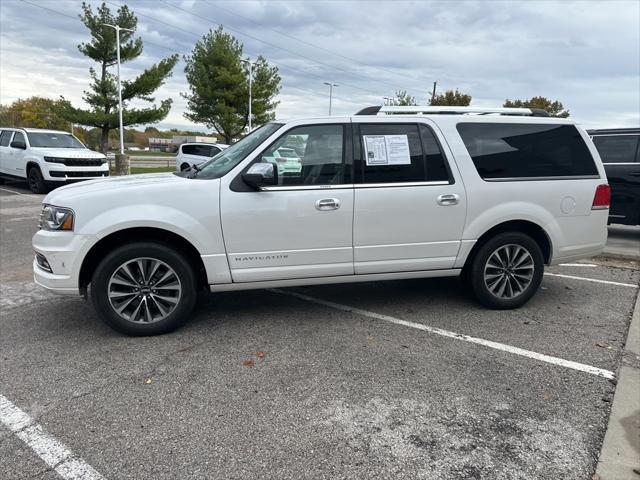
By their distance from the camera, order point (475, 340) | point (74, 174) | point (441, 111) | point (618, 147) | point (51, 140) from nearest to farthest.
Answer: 1. point (475, 340)
2. point (441, 111)
3. point (618, 147)
4. point (74, 174)
5. point (51, 140)

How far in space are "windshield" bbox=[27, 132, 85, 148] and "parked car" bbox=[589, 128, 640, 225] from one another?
46.3ft

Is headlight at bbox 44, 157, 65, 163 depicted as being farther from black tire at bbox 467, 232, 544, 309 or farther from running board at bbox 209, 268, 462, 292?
black tire at bbox 467, 232, 544, 309

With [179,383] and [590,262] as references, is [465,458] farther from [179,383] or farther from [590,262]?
[590,262]

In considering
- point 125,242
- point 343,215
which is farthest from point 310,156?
point 125,242

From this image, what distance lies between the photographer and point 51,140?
46.8 ft

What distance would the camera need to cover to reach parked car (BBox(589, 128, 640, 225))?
851 cm

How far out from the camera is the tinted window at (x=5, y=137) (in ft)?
47.6

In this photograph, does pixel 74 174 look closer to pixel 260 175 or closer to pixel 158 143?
pixel 260 175

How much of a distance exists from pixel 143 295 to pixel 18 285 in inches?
101

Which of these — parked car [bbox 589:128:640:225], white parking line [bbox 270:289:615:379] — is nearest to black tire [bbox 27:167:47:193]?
white parking line [bbox 270:289:615:379]

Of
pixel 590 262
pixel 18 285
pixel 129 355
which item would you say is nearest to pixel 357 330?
pixel 129 355

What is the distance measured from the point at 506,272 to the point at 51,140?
14160 millimetres

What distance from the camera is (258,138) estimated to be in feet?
14.0

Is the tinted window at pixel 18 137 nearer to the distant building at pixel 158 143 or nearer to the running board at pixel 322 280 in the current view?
the running board at pixel 322 280
